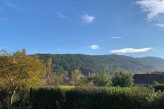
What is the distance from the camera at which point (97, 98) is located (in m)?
18.3

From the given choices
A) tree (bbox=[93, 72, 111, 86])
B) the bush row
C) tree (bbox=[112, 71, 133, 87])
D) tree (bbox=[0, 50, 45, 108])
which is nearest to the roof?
tree (bbox=[93, 72, 111, 86])

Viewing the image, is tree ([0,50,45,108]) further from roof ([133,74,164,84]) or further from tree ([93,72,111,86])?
roof ([133,74,164,84])

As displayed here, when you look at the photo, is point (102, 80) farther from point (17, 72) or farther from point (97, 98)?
point (97, 98)

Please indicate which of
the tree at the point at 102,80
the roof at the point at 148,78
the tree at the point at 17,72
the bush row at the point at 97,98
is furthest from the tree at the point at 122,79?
the roof at the point at 148,78

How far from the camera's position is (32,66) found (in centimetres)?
3375

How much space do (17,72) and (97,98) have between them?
56.4 ft

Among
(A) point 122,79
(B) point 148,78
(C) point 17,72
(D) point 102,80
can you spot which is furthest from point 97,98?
(B) point 148,78

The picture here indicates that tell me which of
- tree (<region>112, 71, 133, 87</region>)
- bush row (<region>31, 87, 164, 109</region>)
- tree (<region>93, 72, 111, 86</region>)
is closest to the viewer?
bush row (<region>31, 87, 164, 109</region>)

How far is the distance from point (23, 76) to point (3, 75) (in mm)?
2276

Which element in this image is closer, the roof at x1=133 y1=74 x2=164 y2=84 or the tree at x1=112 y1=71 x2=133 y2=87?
the tree at x1=112 y1=71 x2=133 y2=87

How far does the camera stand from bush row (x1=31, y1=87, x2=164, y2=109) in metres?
13.9

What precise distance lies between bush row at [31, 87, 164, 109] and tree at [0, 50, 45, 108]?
15.3 feet

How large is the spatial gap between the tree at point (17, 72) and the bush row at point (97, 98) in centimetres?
468

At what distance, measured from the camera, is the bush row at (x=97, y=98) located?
13914 millimetres
